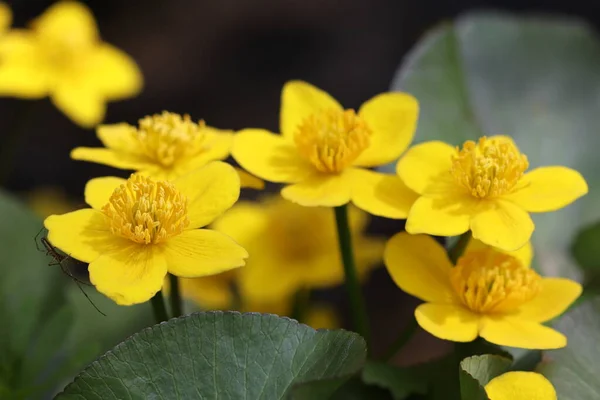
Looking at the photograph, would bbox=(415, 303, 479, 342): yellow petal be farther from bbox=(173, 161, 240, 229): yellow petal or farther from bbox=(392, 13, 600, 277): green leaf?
bbox=(392, 13, 600, 277): green leaf

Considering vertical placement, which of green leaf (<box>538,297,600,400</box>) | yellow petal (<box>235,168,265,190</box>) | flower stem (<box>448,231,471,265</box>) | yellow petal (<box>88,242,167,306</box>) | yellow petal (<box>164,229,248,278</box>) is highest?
yellow petal (<box>235,168,265,190</box>)

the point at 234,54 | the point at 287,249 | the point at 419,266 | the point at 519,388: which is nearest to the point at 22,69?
the point at 287,249

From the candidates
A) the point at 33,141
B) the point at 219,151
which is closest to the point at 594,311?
the point at 219,151

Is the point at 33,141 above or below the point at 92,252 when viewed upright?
below

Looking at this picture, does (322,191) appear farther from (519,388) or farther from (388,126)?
(519,388)

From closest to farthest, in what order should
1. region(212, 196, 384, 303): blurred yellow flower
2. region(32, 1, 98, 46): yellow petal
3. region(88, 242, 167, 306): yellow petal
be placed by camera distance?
region(88, 242, 167, 306): yellow petal < region(212, 196, 384, 303): blurred yellow flower < region(32, 1, 98, 46): yellow petal

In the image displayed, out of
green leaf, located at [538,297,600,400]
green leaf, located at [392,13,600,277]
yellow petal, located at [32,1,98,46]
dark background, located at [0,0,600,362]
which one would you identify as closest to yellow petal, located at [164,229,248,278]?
green leaf, located at [538,297,600,400]

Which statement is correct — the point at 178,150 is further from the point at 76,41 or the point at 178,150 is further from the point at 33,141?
the point at 33,141
